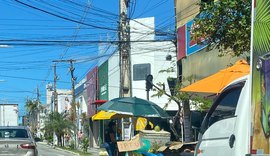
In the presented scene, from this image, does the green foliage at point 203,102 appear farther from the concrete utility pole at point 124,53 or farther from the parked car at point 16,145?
the parked car at point 16,145

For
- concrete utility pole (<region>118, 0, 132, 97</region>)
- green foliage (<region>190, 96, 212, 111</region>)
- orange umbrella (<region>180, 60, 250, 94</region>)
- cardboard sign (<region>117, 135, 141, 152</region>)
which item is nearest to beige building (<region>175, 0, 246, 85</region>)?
green foliage (<region>190, 96, 212, 111</region>)

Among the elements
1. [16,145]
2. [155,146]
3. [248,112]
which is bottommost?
[16,145]

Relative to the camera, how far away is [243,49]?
9766mm

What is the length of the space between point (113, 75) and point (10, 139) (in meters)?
23.3

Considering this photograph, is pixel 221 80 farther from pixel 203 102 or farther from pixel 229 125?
pixel 203 102

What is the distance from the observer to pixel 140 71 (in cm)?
3697

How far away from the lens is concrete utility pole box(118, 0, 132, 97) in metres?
19.1

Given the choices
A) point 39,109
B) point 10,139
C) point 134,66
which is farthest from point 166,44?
point 39,109

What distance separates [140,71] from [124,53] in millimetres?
17214

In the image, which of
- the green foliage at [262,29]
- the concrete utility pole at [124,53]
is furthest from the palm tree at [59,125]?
the green foliage at [262,29]

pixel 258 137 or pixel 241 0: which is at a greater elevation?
pixel 241 0

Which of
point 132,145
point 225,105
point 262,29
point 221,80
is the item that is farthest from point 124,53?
point 262,29

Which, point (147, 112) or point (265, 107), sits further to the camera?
point (147, 112)

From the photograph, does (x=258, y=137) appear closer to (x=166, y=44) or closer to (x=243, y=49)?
(x=243, y=49)
